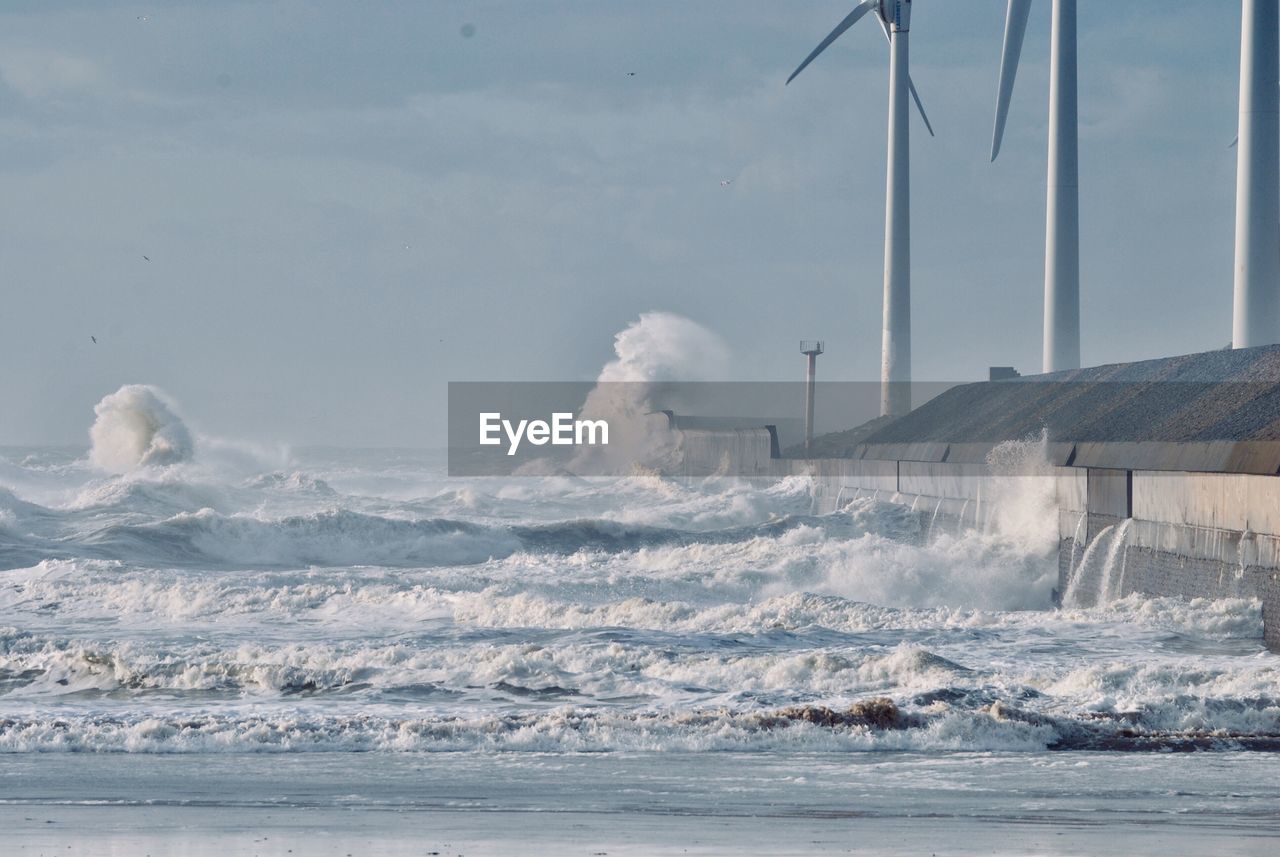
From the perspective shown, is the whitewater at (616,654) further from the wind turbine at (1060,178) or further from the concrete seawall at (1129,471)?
the wind turbine at (1060,178)

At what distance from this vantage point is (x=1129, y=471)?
842 inches

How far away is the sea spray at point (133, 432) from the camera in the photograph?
70.2 metres

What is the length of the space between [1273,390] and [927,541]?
994 cm

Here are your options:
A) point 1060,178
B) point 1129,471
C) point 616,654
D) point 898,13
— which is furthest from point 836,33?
point 616,654

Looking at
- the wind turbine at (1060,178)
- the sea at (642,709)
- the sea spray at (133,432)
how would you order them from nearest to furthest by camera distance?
1. the sea at (642,709)
2. the wind turbine at (1060,178)
3. the sea spray at (133,432)

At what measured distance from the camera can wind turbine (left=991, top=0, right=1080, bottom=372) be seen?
43.4 meters

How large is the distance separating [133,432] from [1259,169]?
52.6m

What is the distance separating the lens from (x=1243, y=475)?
17062mm

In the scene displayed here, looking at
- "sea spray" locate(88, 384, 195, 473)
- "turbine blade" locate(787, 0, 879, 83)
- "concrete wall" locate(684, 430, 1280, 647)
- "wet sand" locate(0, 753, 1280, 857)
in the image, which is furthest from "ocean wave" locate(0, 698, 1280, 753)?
"sea spray" locate(88, 384, 195, 473)

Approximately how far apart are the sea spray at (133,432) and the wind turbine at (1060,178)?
39742mm

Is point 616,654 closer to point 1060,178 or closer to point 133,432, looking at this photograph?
point 1060,178

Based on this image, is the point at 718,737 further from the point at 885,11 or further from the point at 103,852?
the point at 885,11

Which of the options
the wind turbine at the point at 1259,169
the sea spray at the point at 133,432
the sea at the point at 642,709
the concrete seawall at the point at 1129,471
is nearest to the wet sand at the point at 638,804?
the sea at the point at 642,709

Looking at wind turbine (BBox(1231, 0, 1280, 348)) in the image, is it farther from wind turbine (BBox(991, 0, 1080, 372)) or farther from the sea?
wind turbine (BBox(991, 0, 1080, 372))
